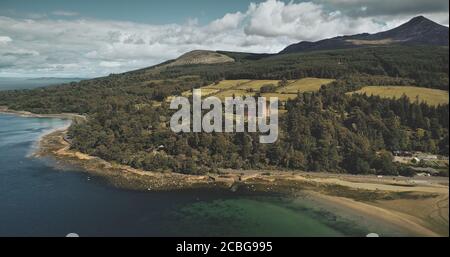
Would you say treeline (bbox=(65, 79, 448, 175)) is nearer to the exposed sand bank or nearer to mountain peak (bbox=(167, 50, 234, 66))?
the exposed sand bank

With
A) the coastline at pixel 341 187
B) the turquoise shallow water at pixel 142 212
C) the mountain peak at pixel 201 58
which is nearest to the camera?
the turquoise shallow water at pixel 142 212

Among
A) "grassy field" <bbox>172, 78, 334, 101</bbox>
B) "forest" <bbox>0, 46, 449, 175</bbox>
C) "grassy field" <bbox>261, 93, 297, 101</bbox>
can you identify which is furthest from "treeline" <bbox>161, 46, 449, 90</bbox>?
→ "grassy field" <bbox>261, 93, 297, 101</bbox>

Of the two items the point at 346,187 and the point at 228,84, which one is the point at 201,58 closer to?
the point at 228,84

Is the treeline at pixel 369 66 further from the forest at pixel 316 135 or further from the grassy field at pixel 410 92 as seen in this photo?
the grassy field at pixel 410 92

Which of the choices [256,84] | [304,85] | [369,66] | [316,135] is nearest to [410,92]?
[316,135]

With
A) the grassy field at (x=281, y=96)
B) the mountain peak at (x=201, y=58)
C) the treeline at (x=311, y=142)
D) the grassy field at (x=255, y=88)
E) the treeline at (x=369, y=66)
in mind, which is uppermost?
the mountain peak at (x=201, y=58)

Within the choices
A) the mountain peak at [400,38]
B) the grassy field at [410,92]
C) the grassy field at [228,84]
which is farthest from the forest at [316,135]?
the mountain peak at [400,38]
